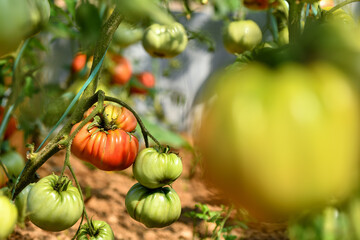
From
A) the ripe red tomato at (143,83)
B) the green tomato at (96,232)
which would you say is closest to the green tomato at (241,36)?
the green tomato at (96,232)

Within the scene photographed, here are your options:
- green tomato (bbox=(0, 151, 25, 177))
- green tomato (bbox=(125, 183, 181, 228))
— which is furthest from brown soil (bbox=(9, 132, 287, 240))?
green tomato (bbox=(125, 183, 181, 228))

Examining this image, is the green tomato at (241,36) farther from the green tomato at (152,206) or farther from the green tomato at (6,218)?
the green tomato at (6,218)

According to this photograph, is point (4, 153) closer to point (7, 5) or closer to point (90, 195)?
point (7, 5)

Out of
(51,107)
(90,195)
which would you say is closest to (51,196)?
(51,107)

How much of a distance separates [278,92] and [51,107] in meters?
1.39

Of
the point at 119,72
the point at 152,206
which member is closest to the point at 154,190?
the point at 152,206

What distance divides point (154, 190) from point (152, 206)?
0.04 m

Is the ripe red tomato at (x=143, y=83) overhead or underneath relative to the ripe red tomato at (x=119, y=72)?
underneath

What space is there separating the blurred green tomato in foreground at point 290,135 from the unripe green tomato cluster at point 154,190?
498 mm

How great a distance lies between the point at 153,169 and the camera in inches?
26.0

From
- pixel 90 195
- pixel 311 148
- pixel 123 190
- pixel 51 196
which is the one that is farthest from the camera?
pixel 123 190

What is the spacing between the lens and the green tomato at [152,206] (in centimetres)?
69

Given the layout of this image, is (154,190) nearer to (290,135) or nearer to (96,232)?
(96,232)

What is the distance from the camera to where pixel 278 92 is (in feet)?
0.53
